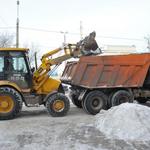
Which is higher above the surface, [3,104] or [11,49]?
[11,49]

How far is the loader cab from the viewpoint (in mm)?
15523

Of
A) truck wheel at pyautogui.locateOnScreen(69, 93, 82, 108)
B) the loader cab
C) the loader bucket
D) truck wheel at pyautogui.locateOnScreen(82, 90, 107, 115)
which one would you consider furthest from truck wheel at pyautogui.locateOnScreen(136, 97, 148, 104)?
the loader cab

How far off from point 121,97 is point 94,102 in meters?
1.08

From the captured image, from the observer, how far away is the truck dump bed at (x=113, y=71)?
54.4ft

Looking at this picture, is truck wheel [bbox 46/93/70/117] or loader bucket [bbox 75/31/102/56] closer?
truck wheel [bbox 46/93/70/117]

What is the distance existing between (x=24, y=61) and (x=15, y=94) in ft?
4.46

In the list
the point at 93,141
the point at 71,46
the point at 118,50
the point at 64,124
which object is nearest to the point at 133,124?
the point at 93,141

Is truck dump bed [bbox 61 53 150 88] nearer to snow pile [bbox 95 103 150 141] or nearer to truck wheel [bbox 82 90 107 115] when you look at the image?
truck wheel [bbox 82 90 107 115]

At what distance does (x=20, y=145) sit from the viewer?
10.4 metres

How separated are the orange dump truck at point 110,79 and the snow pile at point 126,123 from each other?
378 cm

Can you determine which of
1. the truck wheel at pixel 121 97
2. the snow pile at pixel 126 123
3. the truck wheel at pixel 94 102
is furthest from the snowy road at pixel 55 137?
the truck wheel at pixel 121 97

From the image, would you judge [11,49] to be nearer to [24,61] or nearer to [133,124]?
[24,61]

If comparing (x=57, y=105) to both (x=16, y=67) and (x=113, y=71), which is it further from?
(x=113, y=71)

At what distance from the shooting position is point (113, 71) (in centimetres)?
1678
